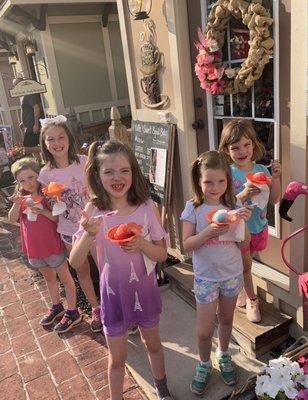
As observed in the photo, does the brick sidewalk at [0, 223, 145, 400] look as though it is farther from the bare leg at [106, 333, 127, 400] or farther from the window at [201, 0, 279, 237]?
the window at [201, 0, 279, 237]

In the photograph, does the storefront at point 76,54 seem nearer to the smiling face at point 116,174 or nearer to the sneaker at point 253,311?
the sneaker at point 253,311

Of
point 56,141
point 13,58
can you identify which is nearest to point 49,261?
point 56,141

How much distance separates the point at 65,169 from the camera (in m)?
3.04

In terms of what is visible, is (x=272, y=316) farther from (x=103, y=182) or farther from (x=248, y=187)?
(x=103, y=182)

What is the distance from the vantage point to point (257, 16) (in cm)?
257

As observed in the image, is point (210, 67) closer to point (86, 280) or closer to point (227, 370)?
point (86, 280)

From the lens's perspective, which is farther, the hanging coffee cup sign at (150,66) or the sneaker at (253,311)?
the hanging coffee cup sign at (150,66)

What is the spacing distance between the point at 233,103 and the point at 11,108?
11091 mm

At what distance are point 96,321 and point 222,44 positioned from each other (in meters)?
2.62

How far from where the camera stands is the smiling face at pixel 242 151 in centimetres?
247

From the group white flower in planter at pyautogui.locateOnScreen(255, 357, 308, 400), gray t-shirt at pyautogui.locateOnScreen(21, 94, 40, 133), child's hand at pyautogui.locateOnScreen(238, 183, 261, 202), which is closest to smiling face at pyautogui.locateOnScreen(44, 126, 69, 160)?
child's hand at pyautogui.locateOnScreen(238, 183, 261, 202)

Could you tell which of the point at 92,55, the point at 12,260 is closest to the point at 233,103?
the point at 12,260

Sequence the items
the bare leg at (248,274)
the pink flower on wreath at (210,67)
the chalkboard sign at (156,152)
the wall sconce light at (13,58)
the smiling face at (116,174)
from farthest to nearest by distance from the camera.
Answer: the wall sconce light at (13,58)
the chalkboard sign at (156,152)
the pink flower on wreath at (210,67)
the bare leg at (248,274)
the smiling face at (116,174)

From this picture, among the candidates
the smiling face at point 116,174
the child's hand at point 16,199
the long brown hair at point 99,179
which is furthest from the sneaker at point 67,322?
the smiling face at point 116,174
